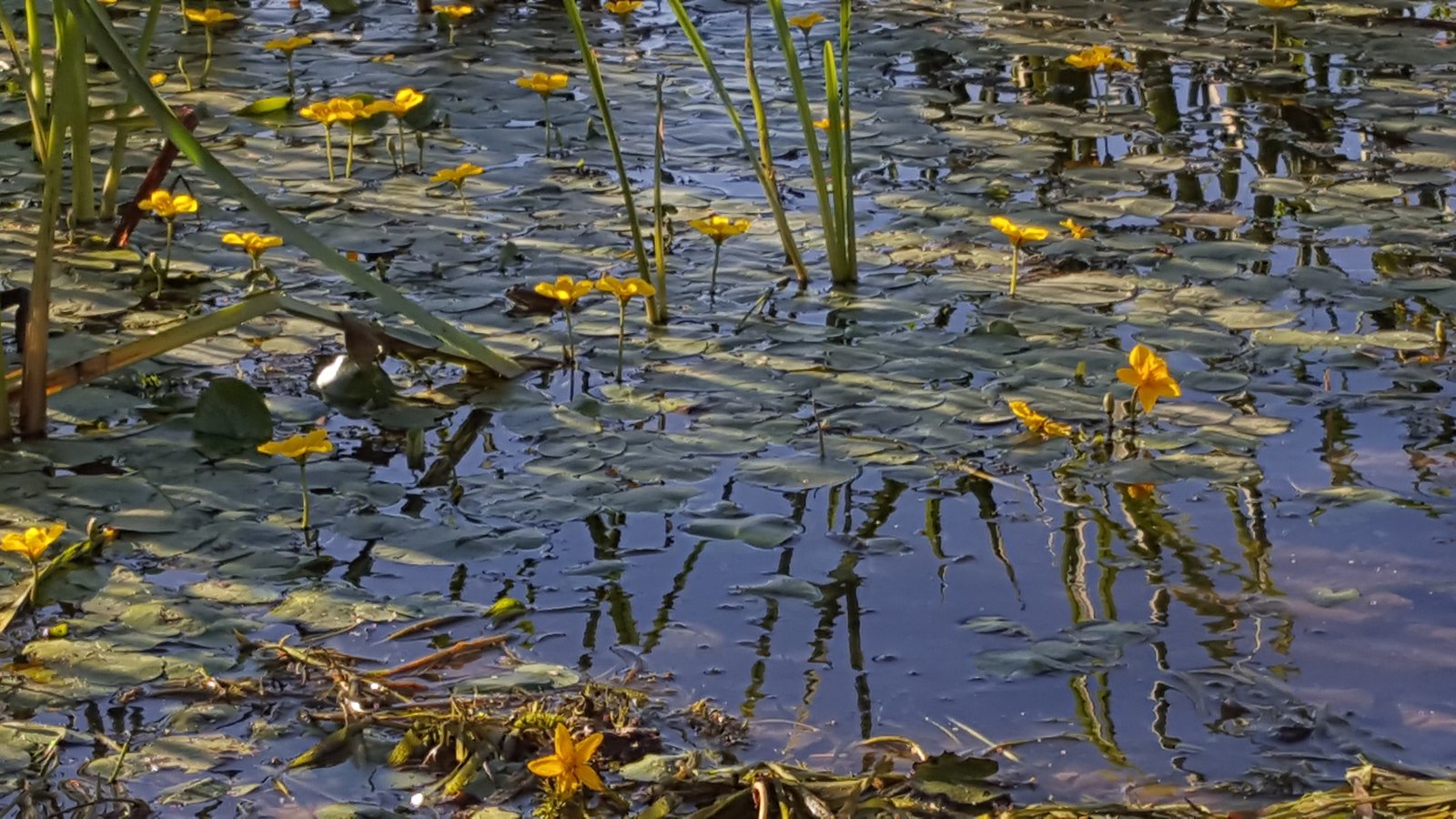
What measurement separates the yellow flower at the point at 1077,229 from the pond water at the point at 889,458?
2.5 inches

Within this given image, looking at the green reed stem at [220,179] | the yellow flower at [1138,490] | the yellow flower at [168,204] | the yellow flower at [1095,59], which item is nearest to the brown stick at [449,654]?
the green reed stem at [220,179]

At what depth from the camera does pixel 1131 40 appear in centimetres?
443

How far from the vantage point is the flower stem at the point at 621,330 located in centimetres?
258

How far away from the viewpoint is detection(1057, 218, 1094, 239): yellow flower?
3.06 metres

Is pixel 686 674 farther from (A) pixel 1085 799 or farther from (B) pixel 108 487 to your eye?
(B) pixel 108 487

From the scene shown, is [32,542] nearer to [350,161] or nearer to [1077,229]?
[350,161]

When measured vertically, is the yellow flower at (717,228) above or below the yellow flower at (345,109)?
below

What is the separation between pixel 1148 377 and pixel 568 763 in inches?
42.7

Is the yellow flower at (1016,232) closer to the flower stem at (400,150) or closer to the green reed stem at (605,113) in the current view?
the green reed stem at (605,113)

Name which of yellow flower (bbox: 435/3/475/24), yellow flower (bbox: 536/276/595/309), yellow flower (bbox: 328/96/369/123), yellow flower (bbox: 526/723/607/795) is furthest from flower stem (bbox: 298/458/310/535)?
yellow flower (bbox: 435/3/475/24)

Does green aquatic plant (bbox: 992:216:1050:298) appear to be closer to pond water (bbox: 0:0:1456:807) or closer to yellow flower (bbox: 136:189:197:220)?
pond water (bbox: 0:0:1456:807)

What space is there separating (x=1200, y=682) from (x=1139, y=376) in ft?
1.89

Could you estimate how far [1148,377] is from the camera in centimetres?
229

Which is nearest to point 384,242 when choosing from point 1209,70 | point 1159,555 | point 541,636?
point 541,636
